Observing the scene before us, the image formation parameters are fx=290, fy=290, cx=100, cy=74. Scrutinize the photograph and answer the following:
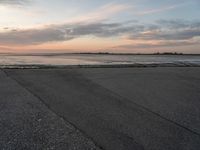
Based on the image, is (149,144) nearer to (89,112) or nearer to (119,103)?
(89,112)

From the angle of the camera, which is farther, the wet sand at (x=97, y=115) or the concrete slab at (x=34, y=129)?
the wet sand at (x=97, y=115)

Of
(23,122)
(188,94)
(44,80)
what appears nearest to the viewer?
(23,122)

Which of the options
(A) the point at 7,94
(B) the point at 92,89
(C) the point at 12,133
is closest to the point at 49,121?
(C) the point at 12,133

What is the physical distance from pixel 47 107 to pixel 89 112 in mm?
1192

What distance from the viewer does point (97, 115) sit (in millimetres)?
7438

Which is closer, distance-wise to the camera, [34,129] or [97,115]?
[34,129]

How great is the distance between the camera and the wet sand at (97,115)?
5723 mm

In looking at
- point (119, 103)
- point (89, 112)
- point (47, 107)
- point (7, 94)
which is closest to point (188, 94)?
point (119, 103)

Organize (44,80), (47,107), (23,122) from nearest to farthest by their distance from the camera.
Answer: (23,122), (47,107), (44,80)

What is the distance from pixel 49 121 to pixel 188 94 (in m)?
5.79

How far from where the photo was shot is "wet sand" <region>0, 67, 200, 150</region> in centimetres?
572

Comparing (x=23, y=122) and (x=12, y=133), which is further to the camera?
(x=23, y=122)

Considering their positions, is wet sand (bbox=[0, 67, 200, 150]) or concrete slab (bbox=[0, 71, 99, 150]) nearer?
concrete slab (bbox=[0, 71, 99, 150])

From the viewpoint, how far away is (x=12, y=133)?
5902 mm
